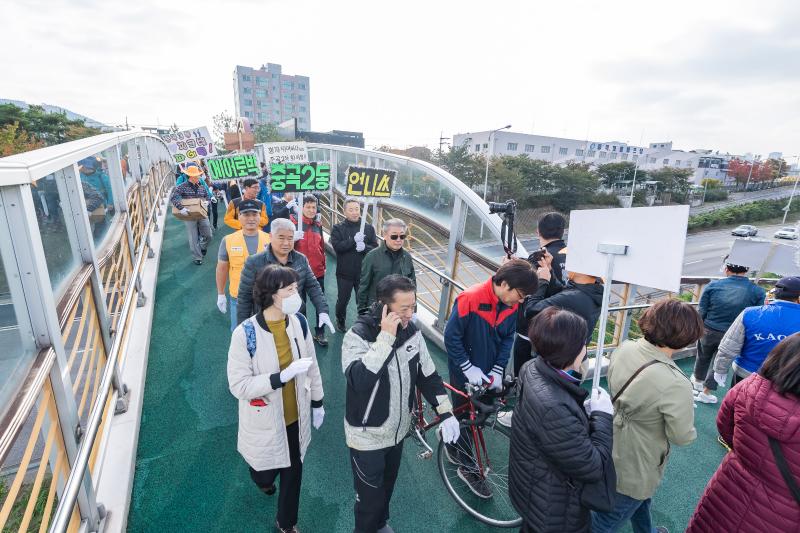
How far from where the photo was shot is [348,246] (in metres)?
4.71

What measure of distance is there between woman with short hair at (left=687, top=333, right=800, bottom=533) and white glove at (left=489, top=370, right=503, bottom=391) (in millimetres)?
1322

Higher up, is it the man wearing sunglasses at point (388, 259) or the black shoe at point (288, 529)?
the man wearing sunglasses at point (388, 259)

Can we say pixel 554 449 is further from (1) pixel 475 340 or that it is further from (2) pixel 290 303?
(2) pixel 290 303

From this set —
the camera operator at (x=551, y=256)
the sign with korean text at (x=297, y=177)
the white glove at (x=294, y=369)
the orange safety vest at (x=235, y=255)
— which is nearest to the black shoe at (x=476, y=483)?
the camera operator at (x=551, y=256)

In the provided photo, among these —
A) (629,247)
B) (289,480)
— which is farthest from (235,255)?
(629,247)

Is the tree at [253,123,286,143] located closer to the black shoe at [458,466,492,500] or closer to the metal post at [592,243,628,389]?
the black shoe at [458,466,492,500]

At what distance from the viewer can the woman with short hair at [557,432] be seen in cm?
164

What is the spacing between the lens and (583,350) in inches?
69.9

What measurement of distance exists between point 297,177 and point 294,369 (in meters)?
3.17

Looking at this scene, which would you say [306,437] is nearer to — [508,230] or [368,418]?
[368,418]

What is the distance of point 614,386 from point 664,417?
0.86 ft

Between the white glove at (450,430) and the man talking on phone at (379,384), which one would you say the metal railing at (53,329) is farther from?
the white glove at (450,430)

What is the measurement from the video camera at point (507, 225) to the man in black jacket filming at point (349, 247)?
5.88 ft

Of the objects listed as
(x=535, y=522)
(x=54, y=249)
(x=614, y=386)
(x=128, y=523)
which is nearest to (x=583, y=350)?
(x=614, y=386)
